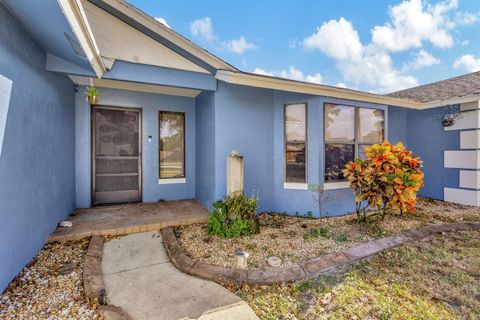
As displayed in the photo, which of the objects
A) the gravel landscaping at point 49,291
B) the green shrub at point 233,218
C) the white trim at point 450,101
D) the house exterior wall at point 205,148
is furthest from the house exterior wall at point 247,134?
the white trim at point 450,101

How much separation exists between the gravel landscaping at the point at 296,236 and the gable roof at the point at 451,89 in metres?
3.24

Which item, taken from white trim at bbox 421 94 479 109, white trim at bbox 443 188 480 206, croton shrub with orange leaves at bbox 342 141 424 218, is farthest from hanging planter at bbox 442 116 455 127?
croton shrub with orange leaves at bbox 342 141 424 218

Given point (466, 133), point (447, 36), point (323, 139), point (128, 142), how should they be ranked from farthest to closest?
point (447, 36) → point (466, 133) → point (128, 142) → point (323, 139)

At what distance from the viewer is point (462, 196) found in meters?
6.22

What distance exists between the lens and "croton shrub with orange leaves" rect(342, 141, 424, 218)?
4.16 m

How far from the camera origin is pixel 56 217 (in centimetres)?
393

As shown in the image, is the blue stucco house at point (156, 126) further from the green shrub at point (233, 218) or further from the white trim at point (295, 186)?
the green shrub at point (233, 218)

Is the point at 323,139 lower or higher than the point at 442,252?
higher

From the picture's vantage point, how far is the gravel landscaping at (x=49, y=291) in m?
2.11

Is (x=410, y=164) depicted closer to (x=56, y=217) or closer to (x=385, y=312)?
(x=385, y=312)

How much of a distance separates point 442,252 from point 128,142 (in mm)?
6671

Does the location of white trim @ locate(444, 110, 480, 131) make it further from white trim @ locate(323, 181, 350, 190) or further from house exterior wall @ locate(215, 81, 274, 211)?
house exterior wall @ locate(215, 81, 274, 211)

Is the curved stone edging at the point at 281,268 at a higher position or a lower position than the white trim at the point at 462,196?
lower

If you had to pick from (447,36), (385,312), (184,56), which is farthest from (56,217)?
(447,36)
